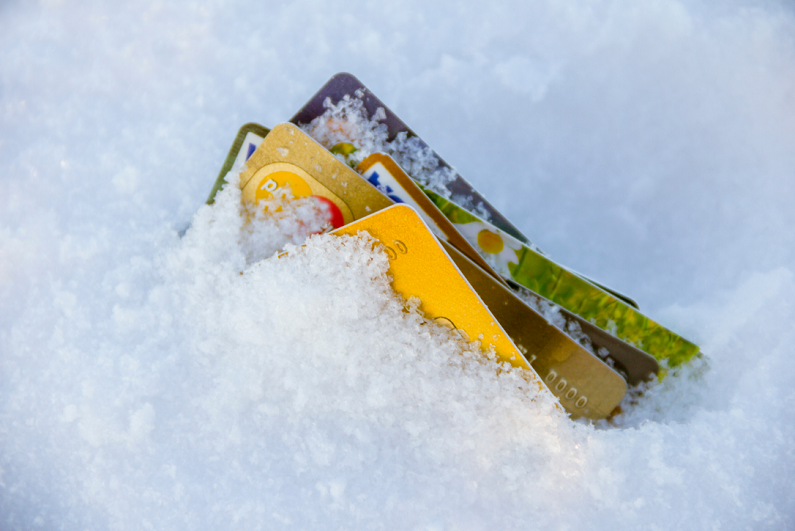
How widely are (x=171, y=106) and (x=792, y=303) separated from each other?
3.55 ft

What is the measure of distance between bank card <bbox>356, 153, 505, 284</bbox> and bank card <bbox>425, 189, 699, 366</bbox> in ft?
0.14

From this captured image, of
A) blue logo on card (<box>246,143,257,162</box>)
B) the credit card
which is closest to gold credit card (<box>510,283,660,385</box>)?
the credit card

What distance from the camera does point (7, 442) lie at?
0.67m

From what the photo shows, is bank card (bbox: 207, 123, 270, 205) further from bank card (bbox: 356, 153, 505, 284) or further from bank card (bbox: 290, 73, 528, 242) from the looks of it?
bank card (bbox: 356, 153, 505, 284)

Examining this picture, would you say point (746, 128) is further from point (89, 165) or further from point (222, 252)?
point (89, 165)

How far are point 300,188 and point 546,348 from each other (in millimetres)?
434

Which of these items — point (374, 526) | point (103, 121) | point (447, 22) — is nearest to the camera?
point (374, 526)

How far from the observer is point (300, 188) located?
75 centimetres

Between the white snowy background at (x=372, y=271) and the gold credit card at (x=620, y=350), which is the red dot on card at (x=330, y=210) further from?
the gold credit card at (x=620, y=350)

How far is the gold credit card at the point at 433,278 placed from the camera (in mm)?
637

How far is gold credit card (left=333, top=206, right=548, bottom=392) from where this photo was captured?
637 mm

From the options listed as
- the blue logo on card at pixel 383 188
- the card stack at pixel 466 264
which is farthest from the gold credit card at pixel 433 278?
the blue logo on card at pixel 383 188

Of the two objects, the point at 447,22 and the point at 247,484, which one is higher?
the point at 447,22

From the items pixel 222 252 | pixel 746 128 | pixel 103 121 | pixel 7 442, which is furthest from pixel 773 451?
pixel 103 121
